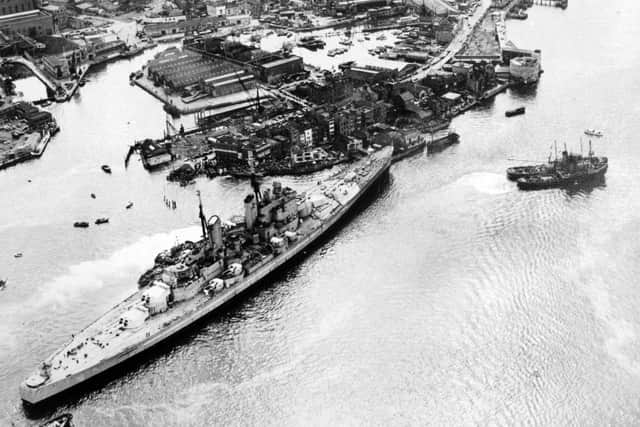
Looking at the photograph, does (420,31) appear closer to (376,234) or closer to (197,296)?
(376,234)

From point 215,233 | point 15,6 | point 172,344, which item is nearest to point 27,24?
point 15,6

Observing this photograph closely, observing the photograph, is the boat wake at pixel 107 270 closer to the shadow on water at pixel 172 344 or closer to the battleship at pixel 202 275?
the battleship at pixel 202 275

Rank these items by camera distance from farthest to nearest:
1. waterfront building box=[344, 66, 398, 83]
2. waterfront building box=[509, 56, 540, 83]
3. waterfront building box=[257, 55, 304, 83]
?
waterfront building box=[257, 55, 304, 83]
waterfront building box=[509, 56, 540, 83]
waterfront building box=[344, 66, 398, 83]

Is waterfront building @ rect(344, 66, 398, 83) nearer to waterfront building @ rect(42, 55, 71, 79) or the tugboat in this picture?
the tugboat

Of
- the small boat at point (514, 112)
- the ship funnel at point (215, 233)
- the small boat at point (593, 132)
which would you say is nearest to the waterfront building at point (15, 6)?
the small boat at point (514, 112)

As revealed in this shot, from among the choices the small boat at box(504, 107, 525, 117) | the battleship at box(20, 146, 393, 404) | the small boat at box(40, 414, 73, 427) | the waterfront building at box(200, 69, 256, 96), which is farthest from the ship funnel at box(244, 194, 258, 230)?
the waterfront building at box(200, 69, 256, 96)

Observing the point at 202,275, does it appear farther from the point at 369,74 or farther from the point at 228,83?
the point at 228,83
